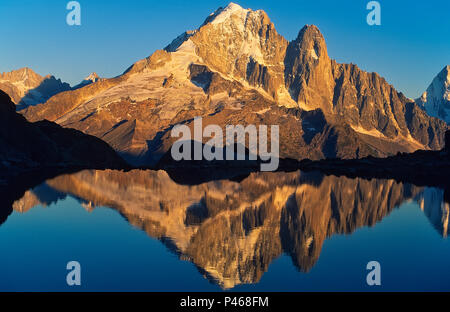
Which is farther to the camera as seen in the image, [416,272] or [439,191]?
[439,191]

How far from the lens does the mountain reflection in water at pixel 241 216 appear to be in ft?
129

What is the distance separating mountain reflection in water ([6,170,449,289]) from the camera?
129 ft

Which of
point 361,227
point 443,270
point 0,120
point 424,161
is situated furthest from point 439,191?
point 0,120

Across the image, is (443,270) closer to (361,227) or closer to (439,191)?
(361,227)

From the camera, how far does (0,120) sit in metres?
170

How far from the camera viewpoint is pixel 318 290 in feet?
101

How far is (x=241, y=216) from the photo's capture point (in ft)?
202

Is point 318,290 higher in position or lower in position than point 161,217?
lower

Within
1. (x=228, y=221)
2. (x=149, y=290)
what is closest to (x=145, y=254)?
(x=149, y=290)
